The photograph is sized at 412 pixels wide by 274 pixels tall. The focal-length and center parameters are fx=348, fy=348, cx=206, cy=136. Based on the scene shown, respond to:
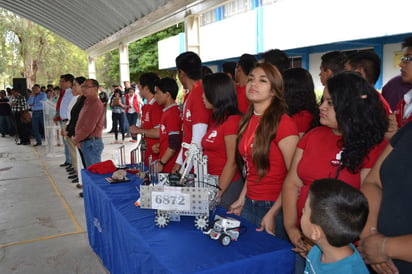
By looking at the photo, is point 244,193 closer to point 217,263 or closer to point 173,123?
point 217,263

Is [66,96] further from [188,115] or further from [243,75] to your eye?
[188,115]

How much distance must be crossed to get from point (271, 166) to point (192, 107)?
106 cm

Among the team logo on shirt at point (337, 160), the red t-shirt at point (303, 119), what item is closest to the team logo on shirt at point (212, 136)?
the red t-shirt at point (303, 119)

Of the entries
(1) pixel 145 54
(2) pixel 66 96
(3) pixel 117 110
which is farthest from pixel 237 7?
(1) pixel 145 54

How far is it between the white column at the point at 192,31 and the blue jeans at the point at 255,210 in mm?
5953

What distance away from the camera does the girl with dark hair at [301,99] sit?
2445 millimetres

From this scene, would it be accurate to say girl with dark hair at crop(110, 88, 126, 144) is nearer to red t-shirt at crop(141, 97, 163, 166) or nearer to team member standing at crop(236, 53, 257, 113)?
red t-shirt at crop(141, 97, 163, 166)

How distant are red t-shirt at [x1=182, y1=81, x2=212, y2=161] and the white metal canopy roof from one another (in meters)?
4.06

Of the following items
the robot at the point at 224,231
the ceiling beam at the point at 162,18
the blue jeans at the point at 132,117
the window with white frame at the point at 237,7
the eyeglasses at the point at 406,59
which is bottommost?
the robot at the point at 224,231

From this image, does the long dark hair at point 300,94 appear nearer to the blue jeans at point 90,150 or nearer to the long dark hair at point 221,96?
the long dark hair at point 221,96

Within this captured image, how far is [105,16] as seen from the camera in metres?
11.9

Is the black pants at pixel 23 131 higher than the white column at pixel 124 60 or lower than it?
lower

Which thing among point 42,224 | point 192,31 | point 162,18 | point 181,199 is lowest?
point 42,224

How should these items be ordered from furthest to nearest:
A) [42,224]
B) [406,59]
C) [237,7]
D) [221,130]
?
1. [237,7]
2. [42,224]
3. [221,130]
4. [406,59]
